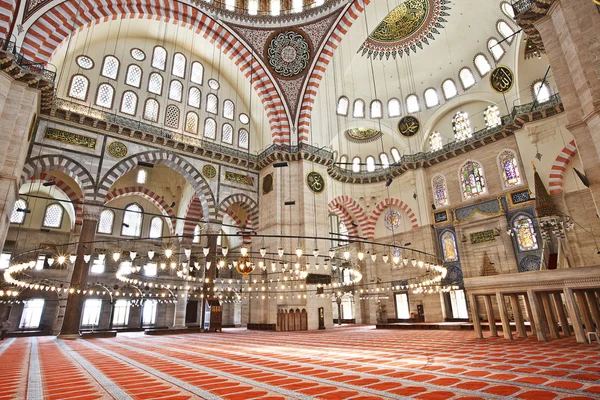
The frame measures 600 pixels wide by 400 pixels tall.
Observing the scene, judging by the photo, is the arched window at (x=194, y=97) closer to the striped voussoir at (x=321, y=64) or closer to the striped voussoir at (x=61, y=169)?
the striped voussoir at (x=321, y=64)

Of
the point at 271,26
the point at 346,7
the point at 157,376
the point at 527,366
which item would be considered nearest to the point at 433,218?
the point at 346,7

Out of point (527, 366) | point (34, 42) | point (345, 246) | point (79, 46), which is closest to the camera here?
point (527, 366)

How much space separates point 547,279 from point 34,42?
14.1 m

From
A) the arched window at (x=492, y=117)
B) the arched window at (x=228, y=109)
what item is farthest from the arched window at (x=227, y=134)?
the arched window at (x=492, y=117)

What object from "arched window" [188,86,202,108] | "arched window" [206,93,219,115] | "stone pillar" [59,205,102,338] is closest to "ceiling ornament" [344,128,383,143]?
"arched window" [206,93,219,115]

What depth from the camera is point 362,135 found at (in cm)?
1947

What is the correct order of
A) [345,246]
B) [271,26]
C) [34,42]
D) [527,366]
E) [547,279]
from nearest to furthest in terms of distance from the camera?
[527,366]
[547,279]
[34,42]
[271,26]
[345,246]

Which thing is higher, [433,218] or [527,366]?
[433,218]

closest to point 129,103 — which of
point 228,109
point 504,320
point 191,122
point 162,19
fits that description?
point 191,122

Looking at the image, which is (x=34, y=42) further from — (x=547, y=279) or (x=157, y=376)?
(x=547, y=279)

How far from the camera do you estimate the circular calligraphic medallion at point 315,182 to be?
14.2 meters

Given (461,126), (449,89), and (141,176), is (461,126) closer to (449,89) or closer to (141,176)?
(449,89)

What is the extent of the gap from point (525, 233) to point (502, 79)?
664cm

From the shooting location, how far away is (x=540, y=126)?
12.8 meters
